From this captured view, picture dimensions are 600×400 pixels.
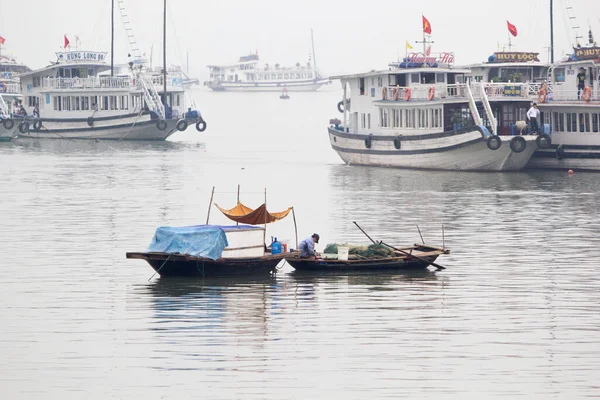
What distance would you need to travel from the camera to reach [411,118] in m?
60.9

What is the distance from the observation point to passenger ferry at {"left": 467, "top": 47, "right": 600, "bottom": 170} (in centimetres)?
5725

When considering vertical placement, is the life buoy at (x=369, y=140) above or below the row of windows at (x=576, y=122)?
below

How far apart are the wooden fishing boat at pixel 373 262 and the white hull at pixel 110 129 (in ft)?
193

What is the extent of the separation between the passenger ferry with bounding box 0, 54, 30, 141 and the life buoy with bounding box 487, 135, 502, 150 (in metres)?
46.7

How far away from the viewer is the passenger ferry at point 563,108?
57250 mm

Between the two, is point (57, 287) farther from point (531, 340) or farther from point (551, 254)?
point (551, 254)

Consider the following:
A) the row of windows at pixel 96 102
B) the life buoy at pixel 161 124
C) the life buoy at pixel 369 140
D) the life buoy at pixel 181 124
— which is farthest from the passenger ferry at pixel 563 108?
the row of windows at pixel 96 102

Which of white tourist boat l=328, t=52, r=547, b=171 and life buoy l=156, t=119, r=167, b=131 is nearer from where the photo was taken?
white tourist boat l=328, t=52, r=547, b=171

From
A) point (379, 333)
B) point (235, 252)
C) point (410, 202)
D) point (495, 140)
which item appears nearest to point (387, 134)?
point (495, 140)

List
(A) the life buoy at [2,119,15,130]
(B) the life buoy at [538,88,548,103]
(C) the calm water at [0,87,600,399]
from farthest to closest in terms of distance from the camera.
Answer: (A) the life buoy at [2,119,15,130]
(B) the life buoy at [538,88,548,103]
(C) the calm water at [0,87,600,399]

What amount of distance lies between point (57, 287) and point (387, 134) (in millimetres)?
35314

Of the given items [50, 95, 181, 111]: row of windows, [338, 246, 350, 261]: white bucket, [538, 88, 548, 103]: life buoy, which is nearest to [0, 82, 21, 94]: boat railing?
[50, 95, 181, 111]: row of windows

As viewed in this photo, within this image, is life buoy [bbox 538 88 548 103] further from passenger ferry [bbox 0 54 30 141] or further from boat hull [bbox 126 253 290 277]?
passenger ferry [bbox 0 54 30 141]

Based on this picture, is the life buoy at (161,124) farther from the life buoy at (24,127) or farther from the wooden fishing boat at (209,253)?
the wooden fishing boat at (209,253)
